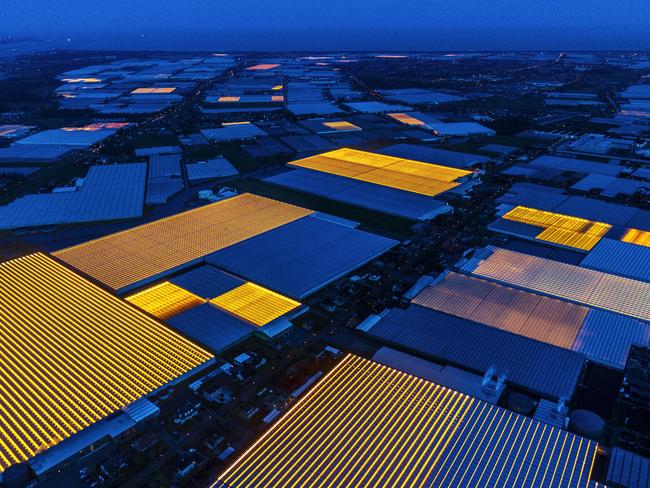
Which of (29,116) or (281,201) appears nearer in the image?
(281,201)

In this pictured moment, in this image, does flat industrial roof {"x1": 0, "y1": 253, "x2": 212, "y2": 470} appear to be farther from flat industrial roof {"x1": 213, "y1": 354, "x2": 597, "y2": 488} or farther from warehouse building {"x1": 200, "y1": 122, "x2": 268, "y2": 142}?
warehouse building {"x1": 200, "y1": 122, "x2": 268, "y2": 142}

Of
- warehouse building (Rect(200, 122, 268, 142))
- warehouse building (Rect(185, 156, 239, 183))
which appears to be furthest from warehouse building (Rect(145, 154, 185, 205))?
warehouse building (Rect(200, 122, 268, 142))

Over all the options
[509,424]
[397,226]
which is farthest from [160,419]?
[397,226]

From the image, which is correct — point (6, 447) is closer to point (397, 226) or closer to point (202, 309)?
point (202, 309)

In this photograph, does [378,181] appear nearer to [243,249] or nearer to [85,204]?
[243,249]

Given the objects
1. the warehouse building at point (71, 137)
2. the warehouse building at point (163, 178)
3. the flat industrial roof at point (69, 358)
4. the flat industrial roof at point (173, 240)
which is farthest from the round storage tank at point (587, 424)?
the warehouse building at point (71, 137)

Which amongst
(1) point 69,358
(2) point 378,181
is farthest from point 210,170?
(1) point 69,358
